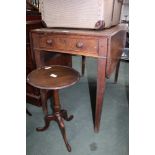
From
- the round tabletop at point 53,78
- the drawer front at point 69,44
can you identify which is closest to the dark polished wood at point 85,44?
the drawer front at point 69,44

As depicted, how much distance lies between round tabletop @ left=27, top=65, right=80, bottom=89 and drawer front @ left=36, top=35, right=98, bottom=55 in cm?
16

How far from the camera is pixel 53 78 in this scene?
47.5 inches

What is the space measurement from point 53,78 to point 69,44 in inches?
11.1

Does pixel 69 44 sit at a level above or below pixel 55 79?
above

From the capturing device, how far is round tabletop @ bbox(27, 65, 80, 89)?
1.12 metres

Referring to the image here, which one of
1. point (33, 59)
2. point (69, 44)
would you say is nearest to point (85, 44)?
point (69, 44)

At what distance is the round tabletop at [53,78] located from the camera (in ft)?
A: 3.68

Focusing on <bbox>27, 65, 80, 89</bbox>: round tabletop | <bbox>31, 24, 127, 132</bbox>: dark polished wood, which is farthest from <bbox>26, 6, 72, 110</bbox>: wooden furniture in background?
<bbox>27, 65, 80, 89</bbox>: round tabletop

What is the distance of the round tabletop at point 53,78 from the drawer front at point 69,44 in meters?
0.16

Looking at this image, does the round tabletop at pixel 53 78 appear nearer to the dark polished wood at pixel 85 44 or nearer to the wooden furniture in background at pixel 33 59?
the dark polished wood at pixel 85 44

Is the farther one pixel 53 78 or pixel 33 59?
pixel 33 59

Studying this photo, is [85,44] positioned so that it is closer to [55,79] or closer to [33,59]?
[55,79]
